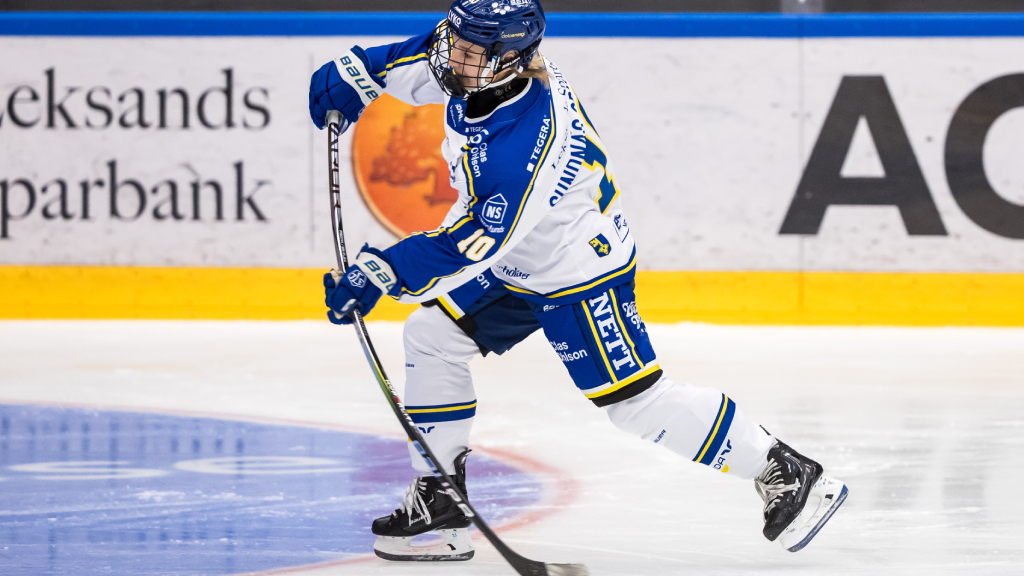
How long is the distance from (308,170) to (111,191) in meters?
0.99

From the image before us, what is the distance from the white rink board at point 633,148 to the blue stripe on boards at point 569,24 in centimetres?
5

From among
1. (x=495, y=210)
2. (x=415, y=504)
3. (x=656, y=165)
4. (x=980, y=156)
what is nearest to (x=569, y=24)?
(x=656, y=165)

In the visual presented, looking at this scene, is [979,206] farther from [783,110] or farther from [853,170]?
[783,110]

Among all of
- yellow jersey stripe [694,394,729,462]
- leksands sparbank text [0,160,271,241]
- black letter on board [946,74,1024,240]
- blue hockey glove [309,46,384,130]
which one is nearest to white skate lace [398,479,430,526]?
yellow jersey stripe [694,394,729,462]

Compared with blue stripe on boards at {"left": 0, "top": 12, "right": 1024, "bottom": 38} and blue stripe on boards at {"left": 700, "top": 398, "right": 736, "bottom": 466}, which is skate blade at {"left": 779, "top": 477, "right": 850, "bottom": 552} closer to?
blue stripe on boards at {"left": 700, "top": 398, "right": 736, "bottom": 466}

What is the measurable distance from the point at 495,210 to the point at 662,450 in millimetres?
1414

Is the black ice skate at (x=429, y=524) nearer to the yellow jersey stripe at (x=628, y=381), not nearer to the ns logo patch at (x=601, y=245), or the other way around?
the yellow jersey stripe at (x=628, y=381)

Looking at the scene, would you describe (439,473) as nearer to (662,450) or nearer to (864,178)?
(662,450)

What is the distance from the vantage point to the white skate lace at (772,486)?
2242 millimetres

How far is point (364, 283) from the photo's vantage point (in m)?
2.01

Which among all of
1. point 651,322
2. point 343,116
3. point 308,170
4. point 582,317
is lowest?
point 651,322

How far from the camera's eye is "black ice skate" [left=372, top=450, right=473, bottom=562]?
2320mm

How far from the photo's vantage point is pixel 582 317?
221 centimetres

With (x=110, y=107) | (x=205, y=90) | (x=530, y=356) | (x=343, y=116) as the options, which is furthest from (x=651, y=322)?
(x=343, y=116)
